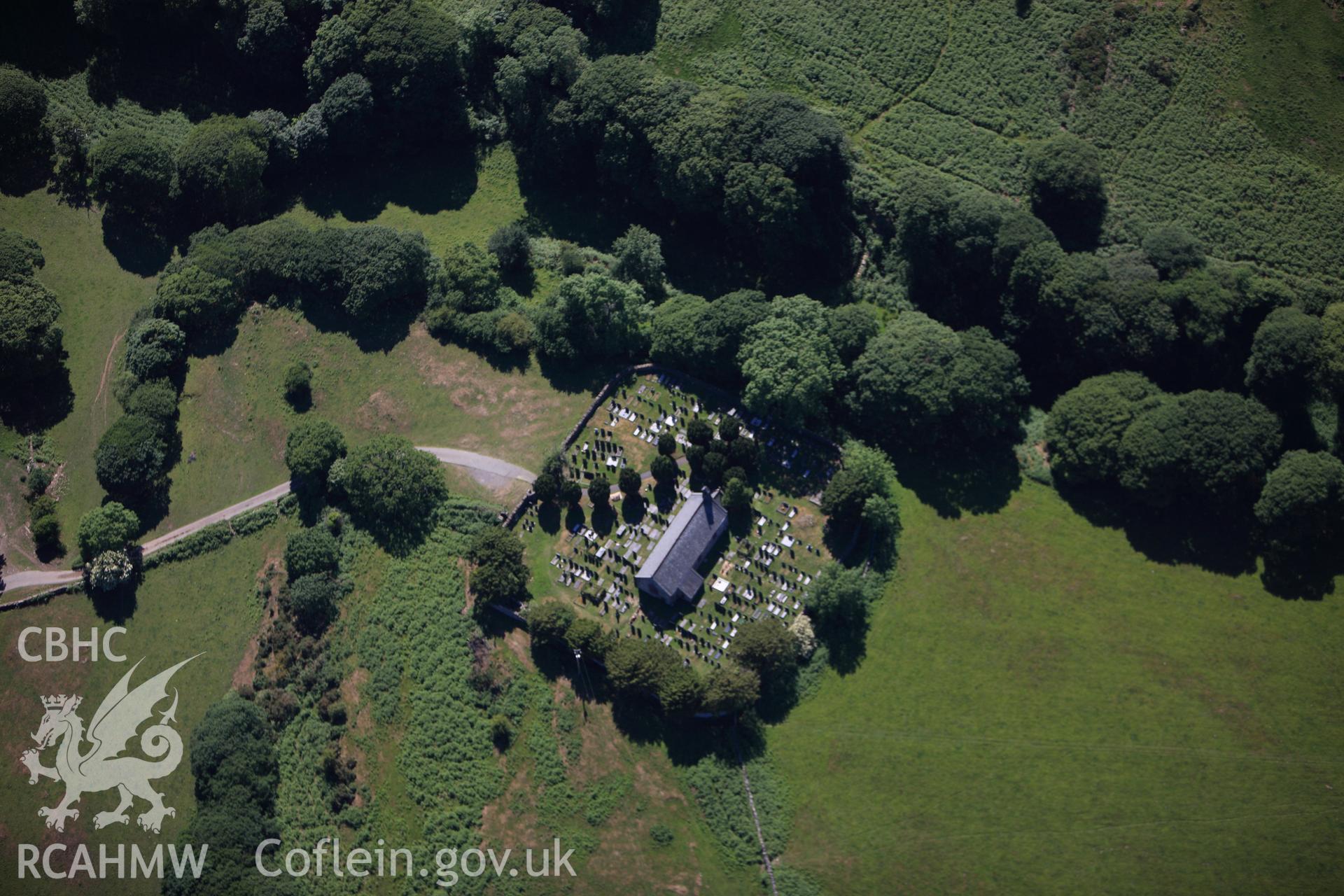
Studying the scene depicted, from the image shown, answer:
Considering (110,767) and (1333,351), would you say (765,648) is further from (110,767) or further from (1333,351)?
(110,767)

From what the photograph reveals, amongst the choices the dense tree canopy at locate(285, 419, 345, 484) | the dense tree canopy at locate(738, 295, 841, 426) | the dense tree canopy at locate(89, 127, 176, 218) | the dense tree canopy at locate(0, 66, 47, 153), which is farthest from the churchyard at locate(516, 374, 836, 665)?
the dense tree canopy at locate(0, 66, 47, 153)

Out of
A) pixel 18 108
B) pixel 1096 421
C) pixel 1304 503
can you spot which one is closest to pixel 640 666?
pixel 1096 421

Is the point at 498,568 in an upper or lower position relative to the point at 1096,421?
lower

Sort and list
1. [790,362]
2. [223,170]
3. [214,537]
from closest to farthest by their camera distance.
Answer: [790,362] → [214,537] → [223,170]

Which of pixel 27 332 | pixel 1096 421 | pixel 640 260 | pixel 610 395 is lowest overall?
pixel 27 332

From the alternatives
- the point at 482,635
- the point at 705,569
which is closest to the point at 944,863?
the point at 705,569

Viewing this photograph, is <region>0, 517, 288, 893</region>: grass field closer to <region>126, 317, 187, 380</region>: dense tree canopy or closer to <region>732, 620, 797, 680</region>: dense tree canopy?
<region>126, 317, 187, 380</region>: dense tree canopy

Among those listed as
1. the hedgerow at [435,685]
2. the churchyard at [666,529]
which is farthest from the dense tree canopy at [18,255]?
the churchyard at [666,529]

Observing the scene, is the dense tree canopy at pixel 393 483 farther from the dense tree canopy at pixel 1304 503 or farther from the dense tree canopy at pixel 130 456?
the dense tree canopy at pixel 1304 503
